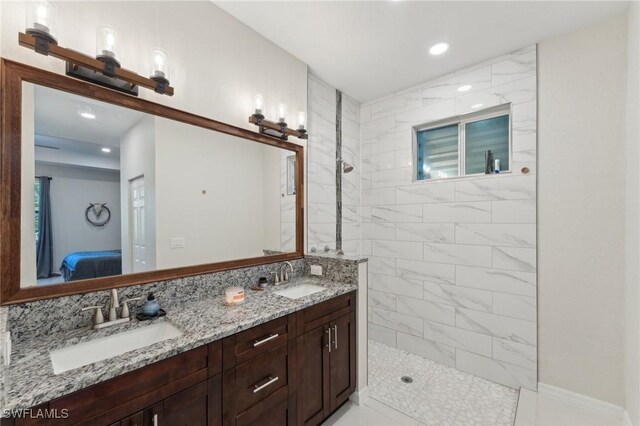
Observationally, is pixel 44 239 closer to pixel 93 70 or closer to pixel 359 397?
pixel 93 70

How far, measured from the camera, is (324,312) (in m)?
1.87

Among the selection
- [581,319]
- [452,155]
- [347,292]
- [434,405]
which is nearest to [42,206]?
[347,292]

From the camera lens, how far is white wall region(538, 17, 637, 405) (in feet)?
6.44

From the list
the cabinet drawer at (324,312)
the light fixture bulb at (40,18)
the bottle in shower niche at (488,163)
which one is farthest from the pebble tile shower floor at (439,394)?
the light fixture bulb at (40,18)

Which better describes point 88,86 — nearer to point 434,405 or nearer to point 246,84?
point 246,84

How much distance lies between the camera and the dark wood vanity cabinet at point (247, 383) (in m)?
0.98

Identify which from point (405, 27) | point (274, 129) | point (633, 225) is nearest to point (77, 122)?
point (274, 129)

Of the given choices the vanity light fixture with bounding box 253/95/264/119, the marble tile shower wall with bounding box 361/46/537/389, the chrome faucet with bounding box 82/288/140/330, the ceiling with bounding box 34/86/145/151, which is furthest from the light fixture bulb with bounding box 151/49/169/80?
the marble tile shower wall with bounding box 361/46/537/389

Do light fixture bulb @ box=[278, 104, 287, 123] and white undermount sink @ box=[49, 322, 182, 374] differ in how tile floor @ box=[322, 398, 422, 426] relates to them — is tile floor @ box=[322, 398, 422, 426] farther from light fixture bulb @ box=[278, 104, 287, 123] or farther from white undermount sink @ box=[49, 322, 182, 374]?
light fixture bulb @ box=[278, 104, 287, 123]

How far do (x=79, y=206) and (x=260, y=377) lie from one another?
4.39ft

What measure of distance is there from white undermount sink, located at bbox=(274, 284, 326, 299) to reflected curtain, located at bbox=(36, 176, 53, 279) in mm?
1325

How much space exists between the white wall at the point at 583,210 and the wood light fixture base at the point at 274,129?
208 cm

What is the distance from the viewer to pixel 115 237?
1.48 metres

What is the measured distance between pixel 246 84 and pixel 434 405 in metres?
2.97
